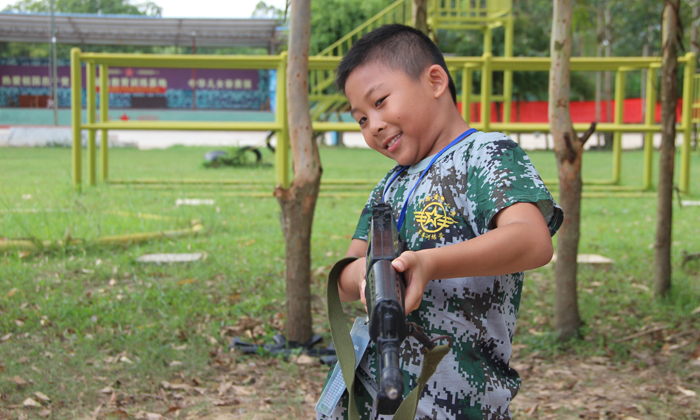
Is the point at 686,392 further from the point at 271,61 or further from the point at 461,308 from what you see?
the point at 271,61

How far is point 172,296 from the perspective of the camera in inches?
140

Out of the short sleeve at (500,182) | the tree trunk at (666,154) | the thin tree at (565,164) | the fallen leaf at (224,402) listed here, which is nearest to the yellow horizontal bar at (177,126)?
the thin tree at (565,164)

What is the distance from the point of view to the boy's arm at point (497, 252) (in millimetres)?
839

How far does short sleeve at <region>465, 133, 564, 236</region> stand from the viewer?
94 cm

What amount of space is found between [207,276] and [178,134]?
68.6 feet

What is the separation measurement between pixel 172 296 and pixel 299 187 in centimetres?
108

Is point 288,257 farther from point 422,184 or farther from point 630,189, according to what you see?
point 630,189

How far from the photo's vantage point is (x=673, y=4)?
11.5ft

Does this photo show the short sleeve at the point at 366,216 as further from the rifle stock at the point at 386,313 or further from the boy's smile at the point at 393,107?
the rifle stock at the point at 386,313

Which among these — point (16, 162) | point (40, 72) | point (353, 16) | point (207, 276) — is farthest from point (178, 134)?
point (207, 276)

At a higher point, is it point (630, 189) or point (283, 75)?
point (283, 75)

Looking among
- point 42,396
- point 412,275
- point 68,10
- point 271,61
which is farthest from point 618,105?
point 68,10

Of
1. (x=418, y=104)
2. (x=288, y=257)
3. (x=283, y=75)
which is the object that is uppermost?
(x=283, y=75)

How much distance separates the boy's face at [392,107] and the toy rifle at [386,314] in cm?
29
